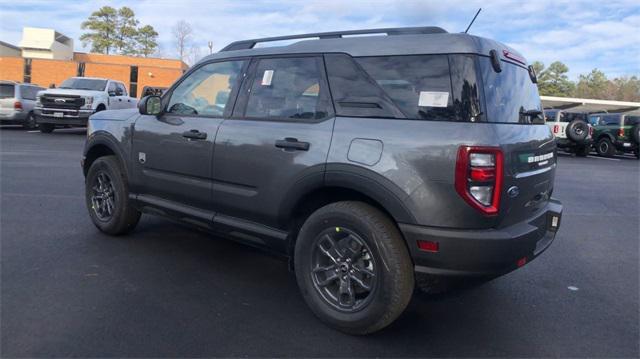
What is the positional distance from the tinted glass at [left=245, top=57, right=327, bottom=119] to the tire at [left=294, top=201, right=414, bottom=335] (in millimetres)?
763

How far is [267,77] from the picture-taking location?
12.8 ft

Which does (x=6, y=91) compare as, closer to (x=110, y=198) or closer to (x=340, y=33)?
(x=110, y=198)

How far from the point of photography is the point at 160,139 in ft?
14.6

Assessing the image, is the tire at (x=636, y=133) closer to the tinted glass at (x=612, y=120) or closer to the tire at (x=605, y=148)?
the tinted glass at (x=612, y=120)

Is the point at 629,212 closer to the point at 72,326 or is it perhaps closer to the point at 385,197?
the point at 385,197

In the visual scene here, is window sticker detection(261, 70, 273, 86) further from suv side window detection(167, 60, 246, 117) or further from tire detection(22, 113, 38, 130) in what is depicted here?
tire detection(22, 113, 38, 130)

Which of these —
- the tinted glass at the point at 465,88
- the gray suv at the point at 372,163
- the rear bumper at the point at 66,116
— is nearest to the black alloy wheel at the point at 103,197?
the gray suv at the point at 372,163

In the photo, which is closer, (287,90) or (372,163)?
(372,163)

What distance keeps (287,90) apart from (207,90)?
95 cm

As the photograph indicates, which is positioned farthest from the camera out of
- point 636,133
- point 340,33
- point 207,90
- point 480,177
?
point 636,133

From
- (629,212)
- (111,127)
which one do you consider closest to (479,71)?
(111,127)

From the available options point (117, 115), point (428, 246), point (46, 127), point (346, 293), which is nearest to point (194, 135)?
point (117, 115)

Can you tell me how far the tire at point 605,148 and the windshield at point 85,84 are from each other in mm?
19828

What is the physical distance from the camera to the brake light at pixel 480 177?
2816 mm
